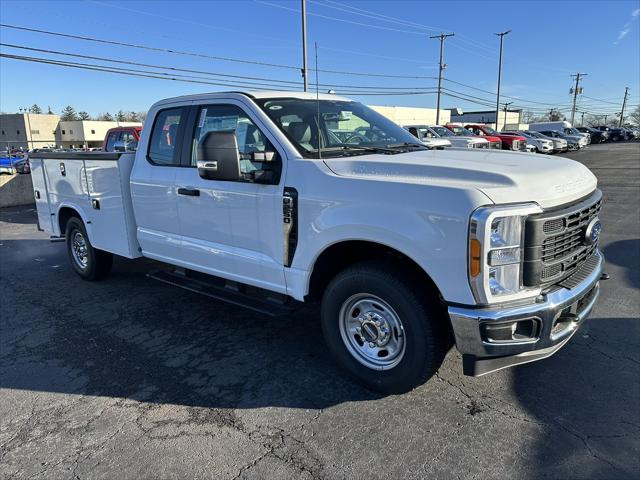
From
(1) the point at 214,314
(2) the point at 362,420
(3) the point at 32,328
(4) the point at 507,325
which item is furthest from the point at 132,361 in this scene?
(4) the point at 507,325

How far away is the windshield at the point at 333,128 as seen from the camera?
12.0ft

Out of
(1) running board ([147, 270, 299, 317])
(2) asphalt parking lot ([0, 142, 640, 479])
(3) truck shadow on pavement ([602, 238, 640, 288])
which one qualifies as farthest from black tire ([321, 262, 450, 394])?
(3) truck shadow on pavement ([602, 238, 640, 288])

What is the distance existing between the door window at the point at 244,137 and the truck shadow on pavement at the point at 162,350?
1.51 m

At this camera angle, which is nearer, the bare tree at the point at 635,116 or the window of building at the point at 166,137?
the window of building at the point at 166,137

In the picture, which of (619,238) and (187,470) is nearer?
(187,470)

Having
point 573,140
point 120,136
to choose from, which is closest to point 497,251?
point 120,136

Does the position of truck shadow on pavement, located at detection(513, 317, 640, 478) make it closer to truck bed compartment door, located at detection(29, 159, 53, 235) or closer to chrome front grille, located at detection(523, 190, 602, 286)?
chrome front grille, located at detection(523, 190, 602, 286)

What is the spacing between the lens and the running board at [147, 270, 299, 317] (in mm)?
3785

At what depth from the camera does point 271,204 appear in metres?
3.51

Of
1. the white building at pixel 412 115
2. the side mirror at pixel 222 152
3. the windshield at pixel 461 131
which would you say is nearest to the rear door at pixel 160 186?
the side mirror at pixel 222 152

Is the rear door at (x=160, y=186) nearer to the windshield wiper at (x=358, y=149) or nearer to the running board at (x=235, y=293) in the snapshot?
the running board at (x=235, y=293)

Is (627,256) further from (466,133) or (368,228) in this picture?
(466,133)

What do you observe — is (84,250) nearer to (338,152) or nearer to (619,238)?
(338,152)

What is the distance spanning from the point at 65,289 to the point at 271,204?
3.91m
